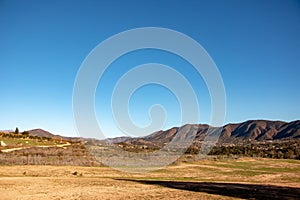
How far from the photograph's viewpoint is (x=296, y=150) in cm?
8175

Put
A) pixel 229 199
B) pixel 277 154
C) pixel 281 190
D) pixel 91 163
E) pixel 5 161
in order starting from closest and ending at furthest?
pixel 229 199 → pixel 281 190 → pixel 5 161 → pixel 91 163 → pixel 277 154

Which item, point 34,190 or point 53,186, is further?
point 53,186

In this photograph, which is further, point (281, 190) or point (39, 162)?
point (39, 162)

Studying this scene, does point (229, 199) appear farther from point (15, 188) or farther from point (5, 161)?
point (5, 161)

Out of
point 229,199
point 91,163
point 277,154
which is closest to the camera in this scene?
point 229,199

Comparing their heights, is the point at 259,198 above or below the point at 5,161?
below

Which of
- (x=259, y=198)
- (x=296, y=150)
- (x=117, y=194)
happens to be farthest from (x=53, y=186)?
(x=296, y=150)

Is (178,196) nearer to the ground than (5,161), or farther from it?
nearer to the ground

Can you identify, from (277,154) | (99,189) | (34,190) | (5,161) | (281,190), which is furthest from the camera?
(277,154)

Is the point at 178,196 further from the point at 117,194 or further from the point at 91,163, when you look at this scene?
the point at 91,163

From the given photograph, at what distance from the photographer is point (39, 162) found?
1560 inches

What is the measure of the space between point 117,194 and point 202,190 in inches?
260

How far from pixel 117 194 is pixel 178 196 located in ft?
12.9

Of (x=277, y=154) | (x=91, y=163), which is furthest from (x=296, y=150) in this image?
(x=91, y=163)
